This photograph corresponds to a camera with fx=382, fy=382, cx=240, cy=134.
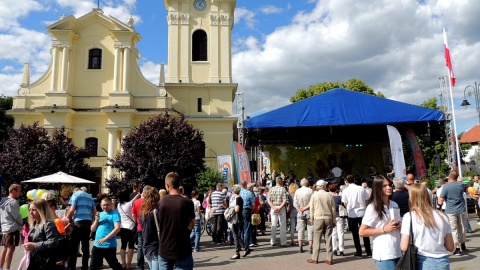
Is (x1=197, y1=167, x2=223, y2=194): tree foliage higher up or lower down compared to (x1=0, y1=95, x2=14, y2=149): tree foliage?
lower down

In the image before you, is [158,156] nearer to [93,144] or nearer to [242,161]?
[242,161]

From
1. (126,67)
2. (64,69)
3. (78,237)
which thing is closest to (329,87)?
(126,67)

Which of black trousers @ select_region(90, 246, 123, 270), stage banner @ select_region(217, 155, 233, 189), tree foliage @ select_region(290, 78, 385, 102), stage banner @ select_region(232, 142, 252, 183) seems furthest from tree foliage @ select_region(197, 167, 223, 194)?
tree foliage @ select_region(290, 78, 385, 102)

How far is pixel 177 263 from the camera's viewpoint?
464 centimetres

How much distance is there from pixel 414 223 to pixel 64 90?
27.5 m

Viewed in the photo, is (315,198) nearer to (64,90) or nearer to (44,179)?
(44,179)

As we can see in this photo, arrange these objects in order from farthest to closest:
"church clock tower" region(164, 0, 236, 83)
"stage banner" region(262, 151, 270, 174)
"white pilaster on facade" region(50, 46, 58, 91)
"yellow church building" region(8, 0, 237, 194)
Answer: "church clock tower" region(164, 0, 236, 83) → "stage banner" region(262, 151, 270, 174) → "white pilaster on facade" region(50, 46, 58, 91) → "yellow church building" region(8, 0, 237, 194)

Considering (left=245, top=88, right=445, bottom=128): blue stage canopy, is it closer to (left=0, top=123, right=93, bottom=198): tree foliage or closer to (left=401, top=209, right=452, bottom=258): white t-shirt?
(left=0, top=123, right=93, bottom=198): tree foliage

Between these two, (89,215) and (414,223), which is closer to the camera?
(414,223)

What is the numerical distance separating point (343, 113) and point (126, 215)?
13782 millimetres

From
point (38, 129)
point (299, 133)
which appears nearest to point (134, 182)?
point (38, 129)

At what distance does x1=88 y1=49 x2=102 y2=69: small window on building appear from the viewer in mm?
28750

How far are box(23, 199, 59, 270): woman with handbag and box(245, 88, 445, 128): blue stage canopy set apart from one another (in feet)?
50.6

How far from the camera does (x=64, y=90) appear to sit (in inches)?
1062
